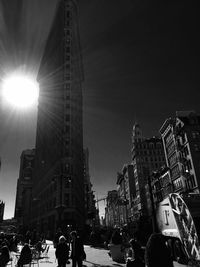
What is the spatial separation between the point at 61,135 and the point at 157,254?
68.6 m

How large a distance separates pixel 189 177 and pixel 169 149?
17.6 meters

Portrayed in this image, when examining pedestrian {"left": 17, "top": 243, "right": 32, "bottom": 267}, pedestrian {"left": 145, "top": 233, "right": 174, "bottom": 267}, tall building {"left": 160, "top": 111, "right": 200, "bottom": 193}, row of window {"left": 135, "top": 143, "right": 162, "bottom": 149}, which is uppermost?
row of window {"left": 135, "top": 143, "right": 162, "bottom": 149}

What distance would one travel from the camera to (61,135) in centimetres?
7212

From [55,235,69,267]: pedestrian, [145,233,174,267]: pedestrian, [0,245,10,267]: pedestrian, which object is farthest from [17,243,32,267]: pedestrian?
[145,233,174,267]: pedestrian

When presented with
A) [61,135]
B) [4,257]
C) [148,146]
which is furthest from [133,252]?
[148,146]

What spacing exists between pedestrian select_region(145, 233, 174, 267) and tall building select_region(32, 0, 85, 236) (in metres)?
51.1

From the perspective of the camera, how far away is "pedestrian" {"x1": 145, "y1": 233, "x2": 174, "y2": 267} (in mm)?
4949

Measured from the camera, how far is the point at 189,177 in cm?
5372

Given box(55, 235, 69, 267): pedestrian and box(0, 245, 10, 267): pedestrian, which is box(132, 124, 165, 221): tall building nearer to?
box(55, 235, 69, 267): pedestrian

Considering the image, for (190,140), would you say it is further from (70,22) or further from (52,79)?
(70,22)

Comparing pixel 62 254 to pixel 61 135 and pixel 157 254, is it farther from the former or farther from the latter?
pixel 61 135

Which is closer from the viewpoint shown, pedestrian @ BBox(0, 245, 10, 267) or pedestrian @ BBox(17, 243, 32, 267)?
pedestrian @ BBox(0, 245, 10, 267)

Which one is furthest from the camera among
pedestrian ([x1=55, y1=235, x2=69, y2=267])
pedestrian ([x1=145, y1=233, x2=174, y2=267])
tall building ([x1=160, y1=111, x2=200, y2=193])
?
tall building ([x1=160, y1=111, x2=200, y2=193])

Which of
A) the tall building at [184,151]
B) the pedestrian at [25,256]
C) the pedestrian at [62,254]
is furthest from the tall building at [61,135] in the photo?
the pedestrian at [62,254]
